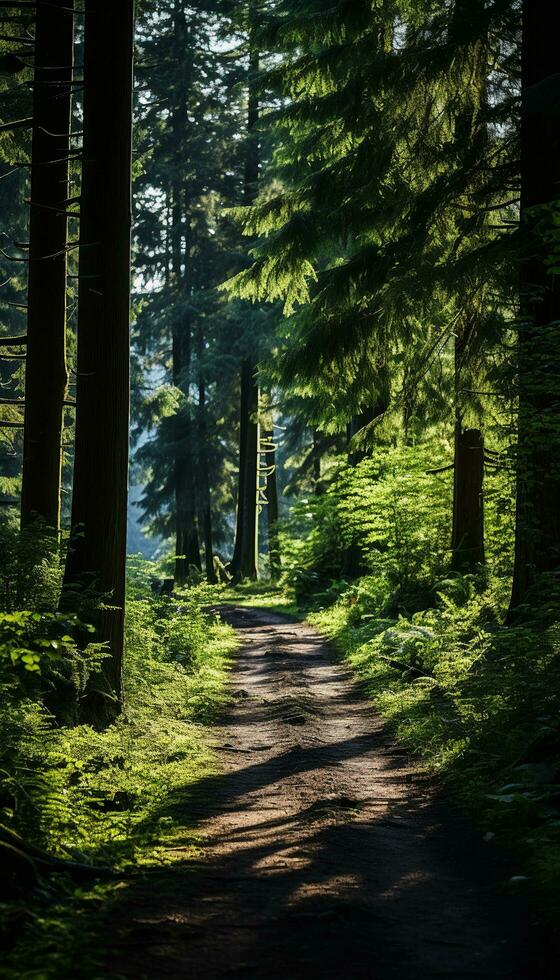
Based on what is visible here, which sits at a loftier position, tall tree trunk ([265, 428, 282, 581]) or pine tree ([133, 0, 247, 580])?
pine tree ([133, 0, 247, 580])

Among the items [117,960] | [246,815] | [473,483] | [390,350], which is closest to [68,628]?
[246,815]

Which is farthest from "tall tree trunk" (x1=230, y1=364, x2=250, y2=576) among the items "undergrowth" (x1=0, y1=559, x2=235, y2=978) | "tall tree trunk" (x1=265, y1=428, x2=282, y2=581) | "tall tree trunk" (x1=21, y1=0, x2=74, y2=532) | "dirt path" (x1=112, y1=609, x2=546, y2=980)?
"dirt path" (x1=112, y1=609, x2=546, y2=980)

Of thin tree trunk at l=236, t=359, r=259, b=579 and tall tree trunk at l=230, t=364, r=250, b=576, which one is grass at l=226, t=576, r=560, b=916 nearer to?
thin tree trunk at l=236, t=359, r=259, b=579

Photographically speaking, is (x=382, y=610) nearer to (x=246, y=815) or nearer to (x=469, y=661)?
(x=469, y=661)

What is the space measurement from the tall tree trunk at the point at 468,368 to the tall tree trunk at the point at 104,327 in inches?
139

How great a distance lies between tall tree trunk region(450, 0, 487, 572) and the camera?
944 cm

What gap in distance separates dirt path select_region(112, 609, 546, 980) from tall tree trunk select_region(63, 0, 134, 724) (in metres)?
2.11

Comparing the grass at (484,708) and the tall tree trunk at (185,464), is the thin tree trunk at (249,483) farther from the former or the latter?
the grass at (484,708)

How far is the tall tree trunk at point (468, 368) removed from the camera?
9438mm

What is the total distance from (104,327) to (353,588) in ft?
36.4

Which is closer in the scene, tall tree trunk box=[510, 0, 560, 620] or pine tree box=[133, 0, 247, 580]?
tall tree trunk box=[510, 0, 560, 620]

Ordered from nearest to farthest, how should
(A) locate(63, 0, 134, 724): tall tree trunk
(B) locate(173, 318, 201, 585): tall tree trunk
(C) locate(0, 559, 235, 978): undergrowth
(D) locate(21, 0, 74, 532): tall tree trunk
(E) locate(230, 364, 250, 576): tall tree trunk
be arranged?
(C) locate(0, 559, 235, 978): undergrowth < (A) locate(63, 0, 134, 724): tall tree trunk < (D) locate(21, 0, 74, 532): tall tree trunk < (E) locate(230, 364, 250, 576): tall tree trunk < (B) locate(173, 318, 201, 585): tall tree trunk

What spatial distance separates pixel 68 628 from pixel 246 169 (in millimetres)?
26100

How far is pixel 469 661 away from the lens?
8.73 m
